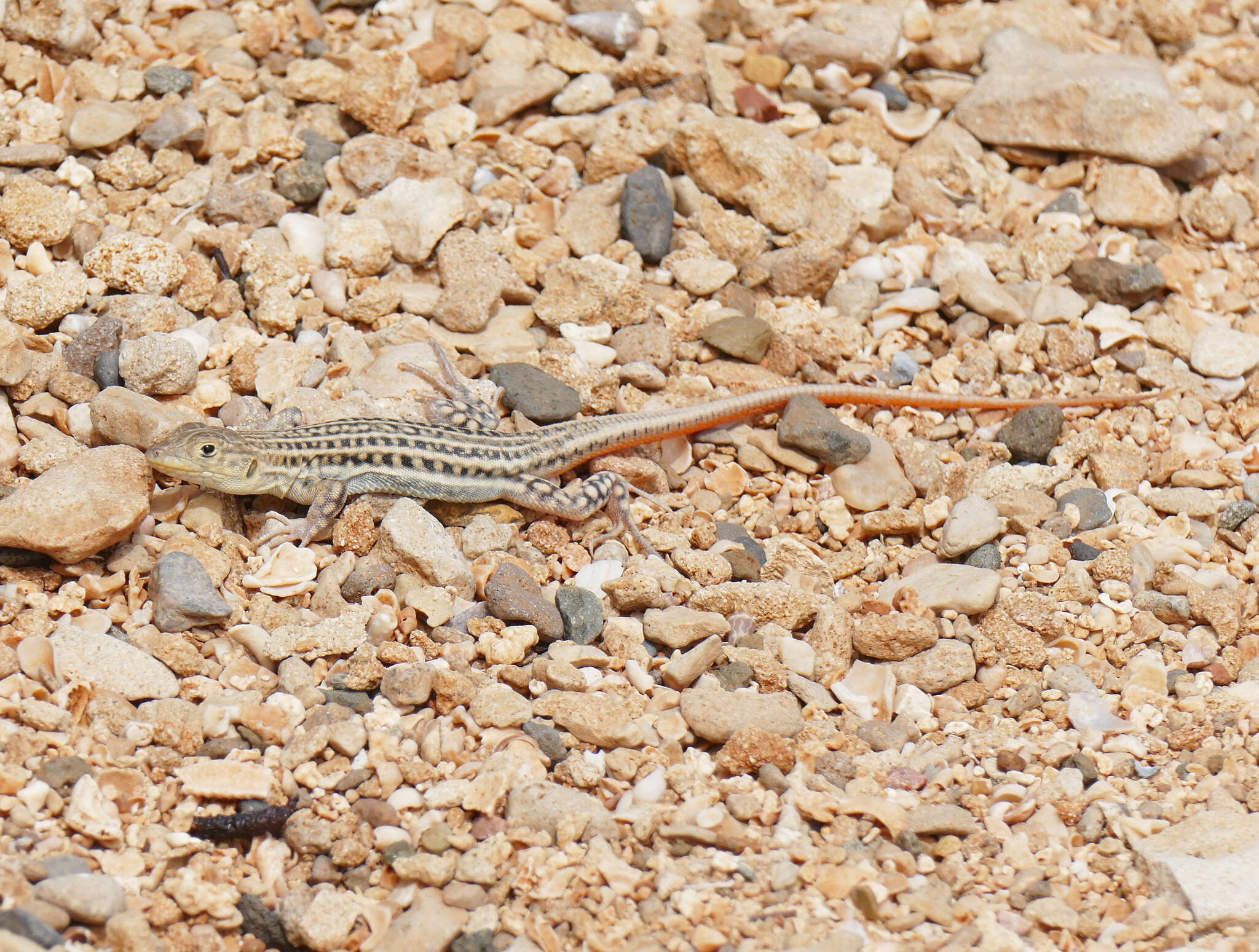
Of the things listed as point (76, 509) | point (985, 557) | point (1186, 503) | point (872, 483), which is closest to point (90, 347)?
point (76, 509)

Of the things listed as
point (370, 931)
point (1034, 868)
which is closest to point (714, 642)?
point (1034, 868)

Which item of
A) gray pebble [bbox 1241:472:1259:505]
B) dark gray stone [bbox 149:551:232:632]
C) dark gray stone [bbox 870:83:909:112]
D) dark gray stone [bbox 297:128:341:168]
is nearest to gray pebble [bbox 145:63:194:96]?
dark gray stone [bbox 297:128:341:168]

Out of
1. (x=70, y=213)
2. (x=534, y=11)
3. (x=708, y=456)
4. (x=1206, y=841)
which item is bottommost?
(x=708, y=456)

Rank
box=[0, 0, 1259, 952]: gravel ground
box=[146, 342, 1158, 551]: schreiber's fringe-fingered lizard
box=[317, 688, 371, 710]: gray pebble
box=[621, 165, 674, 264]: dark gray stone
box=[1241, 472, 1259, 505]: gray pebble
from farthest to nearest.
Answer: box=[621, 165, 674, 264]: dark gray stone
box=[1241, 472, 1259, 505]: gray pebble
box=[146, 342, 1158, 551]: schreiber's fringe-fingered lizard
box=[317, 688, 371, 710]: gray pebble
box=[0, 0, 1259, 952]: gravel ground

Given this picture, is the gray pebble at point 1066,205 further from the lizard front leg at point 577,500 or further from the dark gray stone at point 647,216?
the lizard front leg at point 577,500

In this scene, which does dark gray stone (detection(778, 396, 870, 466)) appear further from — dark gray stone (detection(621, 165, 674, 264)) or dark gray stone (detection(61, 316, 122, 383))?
dark gray stone (detection(61, 316, 122, 383))

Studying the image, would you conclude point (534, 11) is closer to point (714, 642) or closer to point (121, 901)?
point (714, 642)
